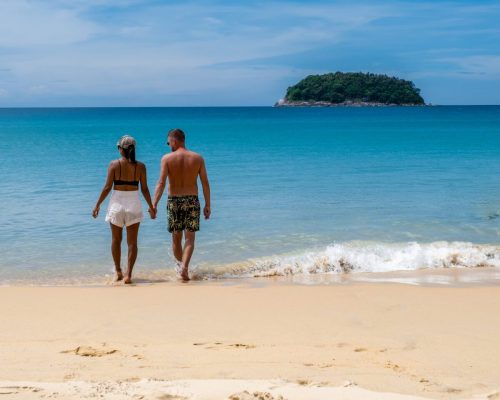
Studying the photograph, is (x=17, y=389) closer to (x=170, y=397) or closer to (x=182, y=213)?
(x=170, y=397)

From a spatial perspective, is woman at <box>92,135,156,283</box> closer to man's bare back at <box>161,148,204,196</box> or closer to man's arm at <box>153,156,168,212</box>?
man's arm at <box>153,156,168,212</box>

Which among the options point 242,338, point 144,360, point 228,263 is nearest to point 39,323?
point 144,360

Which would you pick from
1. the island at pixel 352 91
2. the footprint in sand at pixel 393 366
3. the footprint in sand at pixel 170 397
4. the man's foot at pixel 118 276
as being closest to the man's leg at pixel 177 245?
the man's foot at pixel 118 276

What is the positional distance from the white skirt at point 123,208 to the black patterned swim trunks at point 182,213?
0.42 metres

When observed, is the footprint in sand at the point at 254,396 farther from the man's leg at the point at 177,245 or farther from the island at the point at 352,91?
the island at the point at 352,91

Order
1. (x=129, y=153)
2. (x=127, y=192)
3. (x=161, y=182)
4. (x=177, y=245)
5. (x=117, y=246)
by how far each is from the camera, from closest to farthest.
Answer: (x=129, y=153)
(x=127, y=192)
(x=161, y=182)
(x=117, y=246)
(x=177, y=245)

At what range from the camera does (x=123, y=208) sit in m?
7.24

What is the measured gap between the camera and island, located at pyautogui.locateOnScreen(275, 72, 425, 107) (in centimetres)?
18112

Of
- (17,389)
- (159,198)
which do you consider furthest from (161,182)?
(17,389)

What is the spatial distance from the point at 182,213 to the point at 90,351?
3.03 metres

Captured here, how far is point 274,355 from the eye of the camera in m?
4.55

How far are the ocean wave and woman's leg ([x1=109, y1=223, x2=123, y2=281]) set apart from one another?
3.06 ft

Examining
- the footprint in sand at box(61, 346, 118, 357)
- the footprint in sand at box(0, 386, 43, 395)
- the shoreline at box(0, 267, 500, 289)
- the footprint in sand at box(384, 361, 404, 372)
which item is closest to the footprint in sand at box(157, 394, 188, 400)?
the footprint in sand at box(0, 386, 43, 395)

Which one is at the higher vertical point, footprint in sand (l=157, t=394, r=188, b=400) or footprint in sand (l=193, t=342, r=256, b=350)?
footprint in sand (l=157, t=394, r=188, b=400)
